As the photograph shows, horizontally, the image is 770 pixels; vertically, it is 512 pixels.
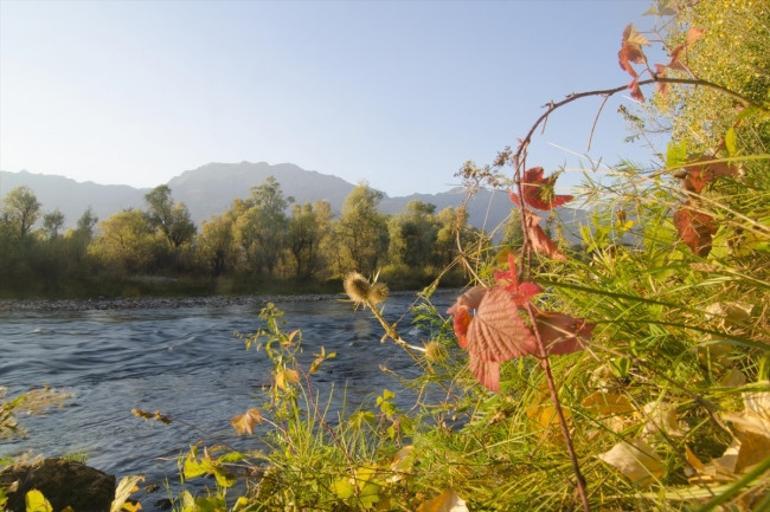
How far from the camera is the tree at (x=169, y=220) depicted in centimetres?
5252

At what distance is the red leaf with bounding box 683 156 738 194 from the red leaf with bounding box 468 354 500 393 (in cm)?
88

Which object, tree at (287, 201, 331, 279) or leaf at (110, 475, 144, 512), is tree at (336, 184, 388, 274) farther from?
leaf at (110, 475, 144, 512)

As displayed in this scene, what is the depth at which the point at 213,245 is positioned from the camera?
5247 centimetres

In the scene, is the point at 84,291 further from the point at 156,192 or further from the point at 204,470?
the point at 204,470

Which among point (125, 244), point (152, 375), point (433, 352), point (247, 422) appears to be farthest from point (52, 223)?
point (433, 352)

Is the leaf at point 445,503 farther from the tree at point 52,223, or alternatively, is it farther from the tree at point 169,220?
the tree at point 52,223

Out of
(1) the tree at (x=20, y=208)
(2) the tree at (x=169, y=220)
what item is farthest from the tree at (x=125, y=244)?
(1) the tree at (x=20, y=208)

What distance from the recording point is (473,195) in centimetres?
123

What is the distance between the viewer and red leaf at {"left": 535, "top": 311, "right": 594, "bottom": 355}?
749 mm

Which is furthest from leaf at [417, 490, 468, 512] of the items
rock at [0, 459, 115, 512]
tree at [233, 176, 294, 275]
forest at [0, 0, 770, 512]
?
tree at [233, 176, 294, 275]

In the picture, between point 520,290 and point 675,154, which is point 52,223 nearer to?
point 675,154

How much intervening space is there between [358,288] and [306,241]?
54179mm

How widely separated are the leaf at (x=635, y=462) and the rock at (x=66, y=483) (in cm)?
590

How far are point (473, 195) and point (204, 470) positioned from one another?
1.08 m
